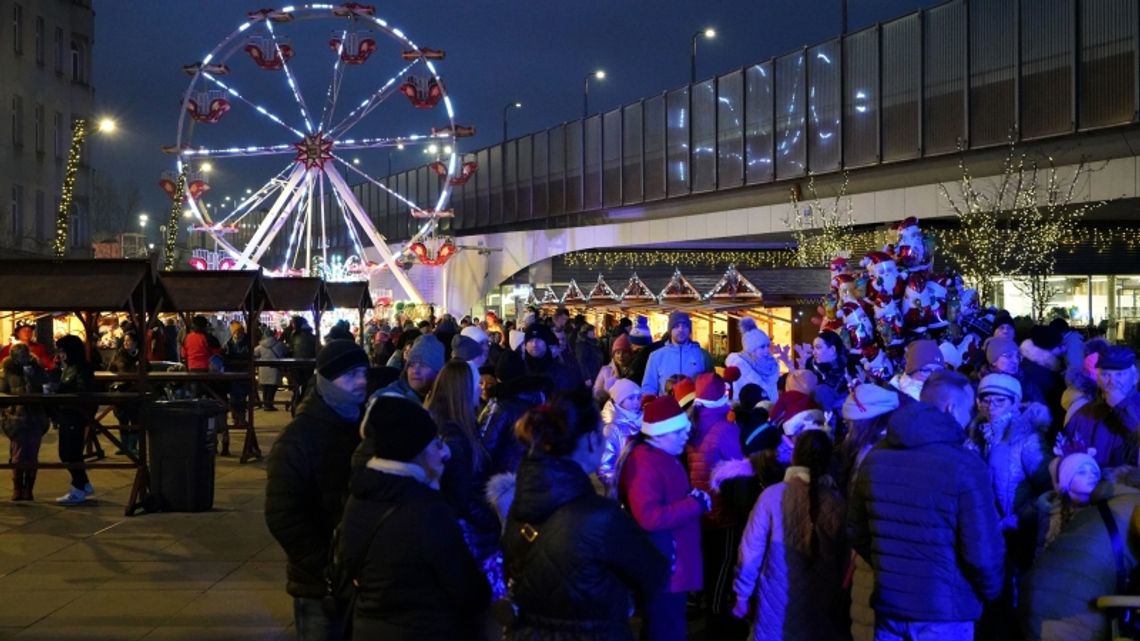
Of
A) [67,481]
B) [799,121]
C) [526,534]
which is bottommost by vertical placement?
[67,481]

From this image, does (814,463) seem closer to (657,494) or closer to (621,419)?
(657,494)

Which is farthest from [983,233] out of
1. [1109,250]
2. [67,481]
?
[67,481]

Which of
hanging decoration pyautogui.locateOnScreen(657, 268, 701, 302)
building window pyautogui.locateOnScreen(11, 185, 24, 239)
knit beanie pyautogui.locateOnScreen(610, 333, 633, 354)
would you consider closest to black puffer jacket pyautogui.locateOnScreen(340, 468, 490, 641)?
knit beanie pyautogui.locateOnScreen(610, 333, 633, 354)

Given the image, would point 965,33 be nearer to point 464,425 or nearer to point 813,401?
point 813,401

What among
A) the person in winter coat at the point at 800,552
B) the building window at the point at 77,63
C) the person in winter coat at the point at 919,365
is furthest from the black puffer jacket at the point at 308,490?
the building window at the point at 77,63

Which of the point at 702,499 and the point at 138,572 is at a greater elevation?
the point at 702,499

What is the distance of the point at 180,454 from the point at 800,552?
812 centimetres

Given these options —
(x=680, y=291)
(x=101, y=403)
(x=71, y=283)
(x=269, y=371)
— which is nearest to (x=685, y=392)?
(x=101, y=403)

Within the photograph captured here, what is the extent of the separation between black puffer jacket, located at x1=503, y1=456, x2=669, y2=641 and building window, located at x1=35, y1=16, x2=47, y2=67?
47434 millimetres

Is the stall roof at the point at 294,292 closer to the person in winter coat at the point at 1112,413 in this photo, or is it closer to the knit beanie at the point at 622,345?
the knit beanie at the point at 622,345

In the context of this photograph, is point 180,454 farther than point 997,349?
Yes

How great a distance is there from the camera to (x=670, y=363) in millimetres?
12008

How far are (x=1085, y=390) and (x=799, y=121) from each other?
27398 millimetres

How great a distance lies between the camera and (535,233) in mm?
51156
